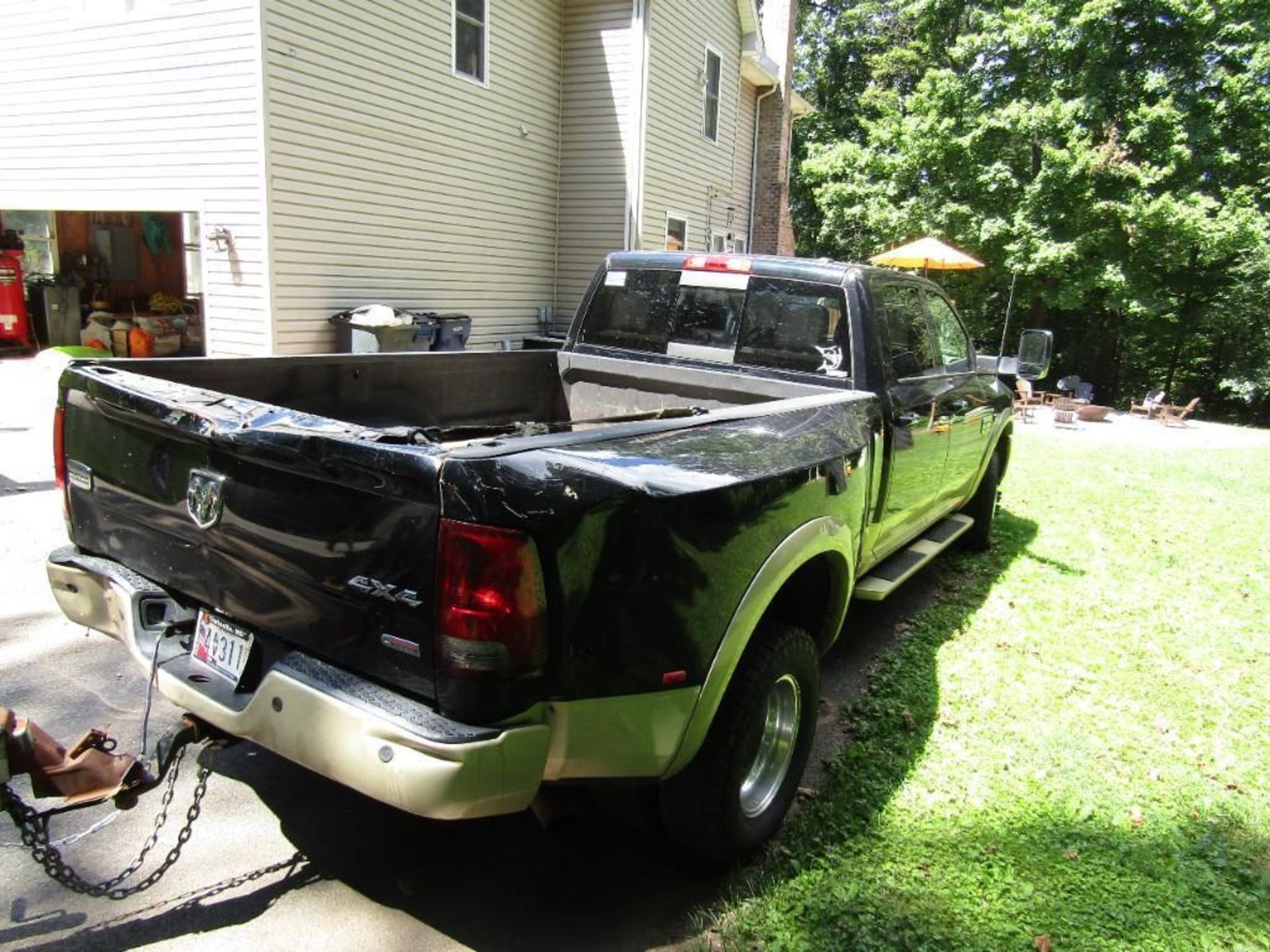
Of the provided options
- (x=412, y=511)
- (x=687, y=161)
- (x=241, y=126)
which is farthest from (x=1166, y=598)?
(x=687, y=161)

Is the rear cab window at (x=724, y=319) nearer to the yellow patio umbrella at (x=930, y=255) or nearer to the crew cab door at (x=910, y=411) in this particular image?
the crew cab door at (x=910, y=411)

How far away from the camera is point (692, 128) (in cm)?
1513

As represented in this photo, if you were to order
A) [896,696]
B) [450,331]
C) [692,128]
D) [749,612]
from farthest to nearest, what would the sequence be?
[692,128]
[450,331]
[896,696]
[749,612]

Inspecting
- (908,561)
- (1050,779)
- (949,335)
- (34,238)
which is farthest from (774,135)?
(1050,779)

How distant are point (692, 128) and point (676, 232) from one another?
179cm

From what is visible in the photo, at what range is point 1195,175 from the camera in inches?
699

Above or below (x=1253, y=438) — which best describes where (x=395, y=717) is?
above

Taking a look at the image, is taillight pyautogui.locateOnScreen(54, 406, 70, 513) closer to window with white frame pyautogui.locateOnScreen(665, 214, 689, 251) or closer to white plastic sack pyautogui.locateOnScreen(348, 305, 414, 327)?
white plastic sack pyautogui.locateOnScreen(348, 305, 414, 327)

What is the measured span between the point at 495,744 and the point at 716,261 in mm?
3010

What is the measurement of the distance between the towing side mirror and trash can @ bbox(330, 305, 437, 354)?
20.8 ft

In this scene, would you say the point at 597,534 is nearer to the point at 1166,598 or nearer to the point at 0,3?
the point at 1166,598

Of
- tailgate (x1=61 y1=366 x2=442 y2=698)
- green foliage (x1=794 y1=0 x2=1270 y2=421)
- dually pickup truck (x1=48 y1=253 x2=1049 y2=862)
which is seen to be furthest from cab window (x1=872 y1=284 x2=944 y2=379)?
green foliage (x1=794 y1=0 x2=1270 y2=421)

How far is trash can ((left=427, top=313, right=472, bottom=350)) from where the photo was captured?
10938mm

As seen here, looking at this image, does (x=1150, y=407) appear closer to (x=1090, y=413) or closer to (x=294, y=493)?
(x=1090, y=413)
